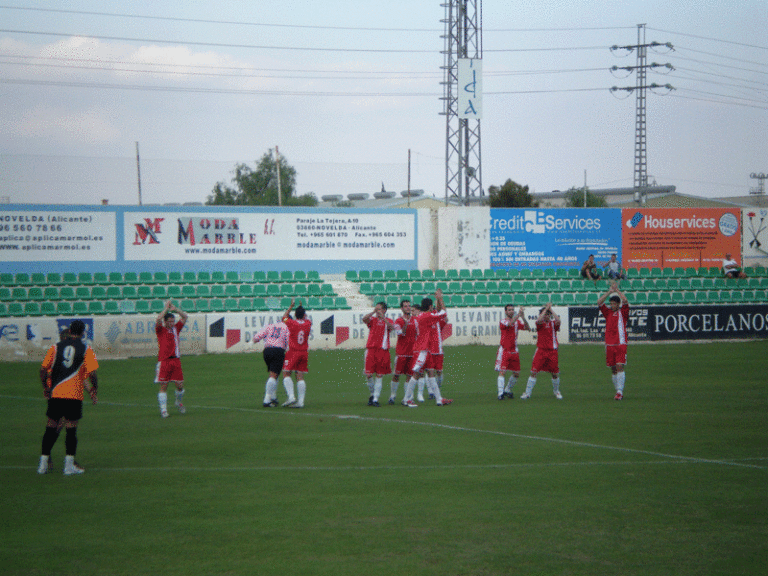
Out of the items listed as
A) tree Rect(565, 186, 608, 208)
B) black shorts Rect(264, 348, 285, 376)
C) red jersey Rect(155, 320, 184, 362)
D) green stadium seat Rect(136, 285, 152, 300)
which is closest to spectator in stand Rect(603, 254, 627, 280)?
green stadium seat Rect(136, 285, 152, 300)

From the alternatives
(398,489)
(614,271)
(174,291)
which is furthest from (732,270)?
(398,489)

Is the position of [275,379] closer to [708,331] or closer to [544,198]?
[708,331]

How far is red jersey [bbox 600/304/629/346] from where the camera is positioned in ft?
51.7

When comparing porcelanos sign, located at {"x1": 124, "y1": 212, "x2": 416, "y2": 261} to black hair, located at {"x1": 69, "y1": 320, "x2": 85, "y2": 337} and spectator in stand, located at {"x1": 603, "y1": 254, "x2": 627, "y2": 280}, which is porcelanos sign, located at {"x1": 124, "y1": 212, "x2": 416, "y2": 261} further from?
black hair, located at {"x1": 69, "y1": 320, "x2": 85, "y2": 337}

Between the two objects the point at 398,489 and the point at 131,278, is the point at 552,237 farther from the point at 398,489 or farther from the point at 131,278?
the point at 398,489

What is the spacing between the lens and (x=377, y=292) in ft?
103

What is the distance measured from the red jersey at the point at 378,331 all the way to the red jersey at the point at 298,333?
1190 millimetres

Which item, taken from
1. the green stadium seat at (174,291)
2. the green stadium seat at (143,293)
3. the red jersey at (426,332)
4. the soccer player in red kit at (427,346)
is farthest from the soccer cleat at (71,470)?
the green stadium seat at (174,291)

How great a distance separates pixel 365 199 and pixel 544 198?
30363mm

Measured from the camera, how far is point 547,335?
51.9 feet

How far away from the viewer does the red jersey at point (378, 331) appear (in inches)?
590

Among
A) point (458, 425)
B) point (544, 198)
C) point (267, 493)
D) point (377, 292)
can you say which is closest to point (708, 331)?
point (377, 292)

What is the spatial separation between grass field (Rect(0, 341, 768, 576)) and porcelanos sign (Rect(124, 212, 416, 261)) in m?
15.8

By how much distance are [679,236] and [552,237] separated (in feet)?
20.2
